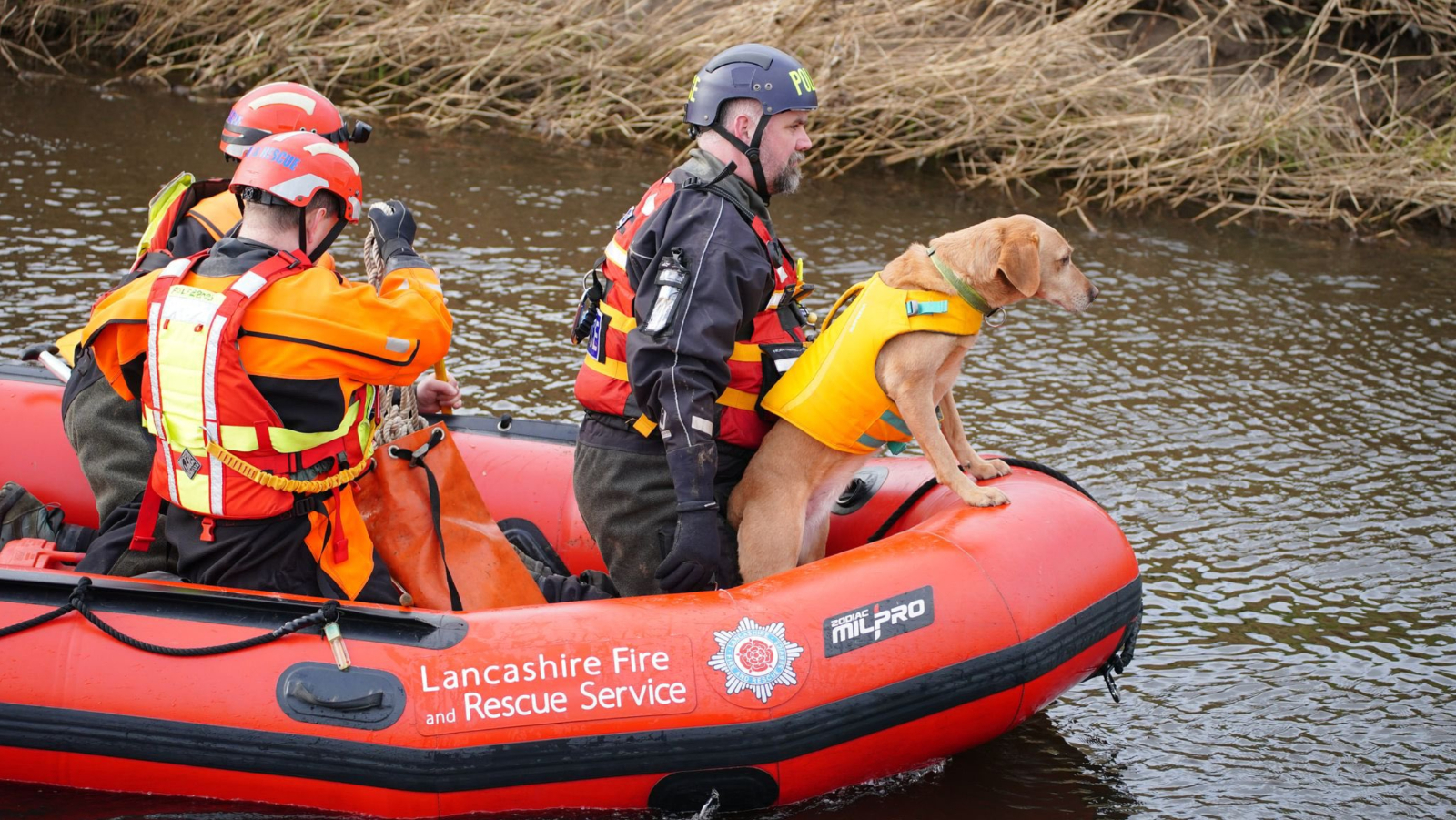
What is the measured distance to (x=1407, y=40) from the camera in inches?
466

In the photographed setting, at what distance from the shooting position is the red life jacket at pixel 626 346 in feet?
13.9

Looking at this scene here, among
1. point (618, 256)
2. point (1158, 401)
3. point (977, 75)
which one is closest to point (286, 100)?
point (618, 256)

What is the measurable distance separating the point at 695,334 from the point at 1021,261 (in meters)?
1.04

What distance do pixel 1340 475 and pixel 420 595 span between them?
15.2ft

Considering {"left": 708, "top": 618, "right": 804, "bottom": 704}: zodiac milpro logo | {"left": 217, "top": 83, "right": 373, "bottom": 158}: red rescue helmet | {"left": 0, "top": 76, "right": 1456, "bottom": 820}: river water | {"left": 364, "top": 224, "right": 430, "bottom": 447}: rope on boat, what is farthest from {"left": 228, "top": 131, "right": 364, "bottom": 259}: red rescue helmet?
{"left": 0, "top": 76, "right": 1456, "bottom": 820}: river water

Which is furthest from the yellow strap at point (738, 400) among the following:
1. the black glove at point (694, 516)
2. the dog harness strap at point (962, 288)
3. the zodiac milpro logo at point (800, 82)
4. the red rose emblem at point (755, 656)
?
the zodiac milpro logo at point (800, 82)

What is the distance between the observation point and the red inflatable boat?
3.79 m

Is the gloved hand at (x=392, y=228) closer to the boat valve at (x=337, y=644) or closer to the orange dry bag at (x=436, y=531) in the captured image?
the orange dry bag at (x=436, y=531)

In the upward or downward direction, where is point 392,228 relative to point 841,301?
upward

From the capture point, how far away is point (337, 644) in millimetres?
3848

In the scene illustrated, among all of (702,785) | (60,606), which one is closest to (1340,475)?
(702,785)

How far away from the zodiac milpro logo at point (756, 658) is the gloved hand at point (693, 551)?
0.78 ft

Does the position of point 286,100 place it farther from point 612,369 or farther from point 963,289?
point 963,289

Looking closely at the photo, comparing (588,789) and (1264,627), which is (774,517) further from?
(1264,627)
